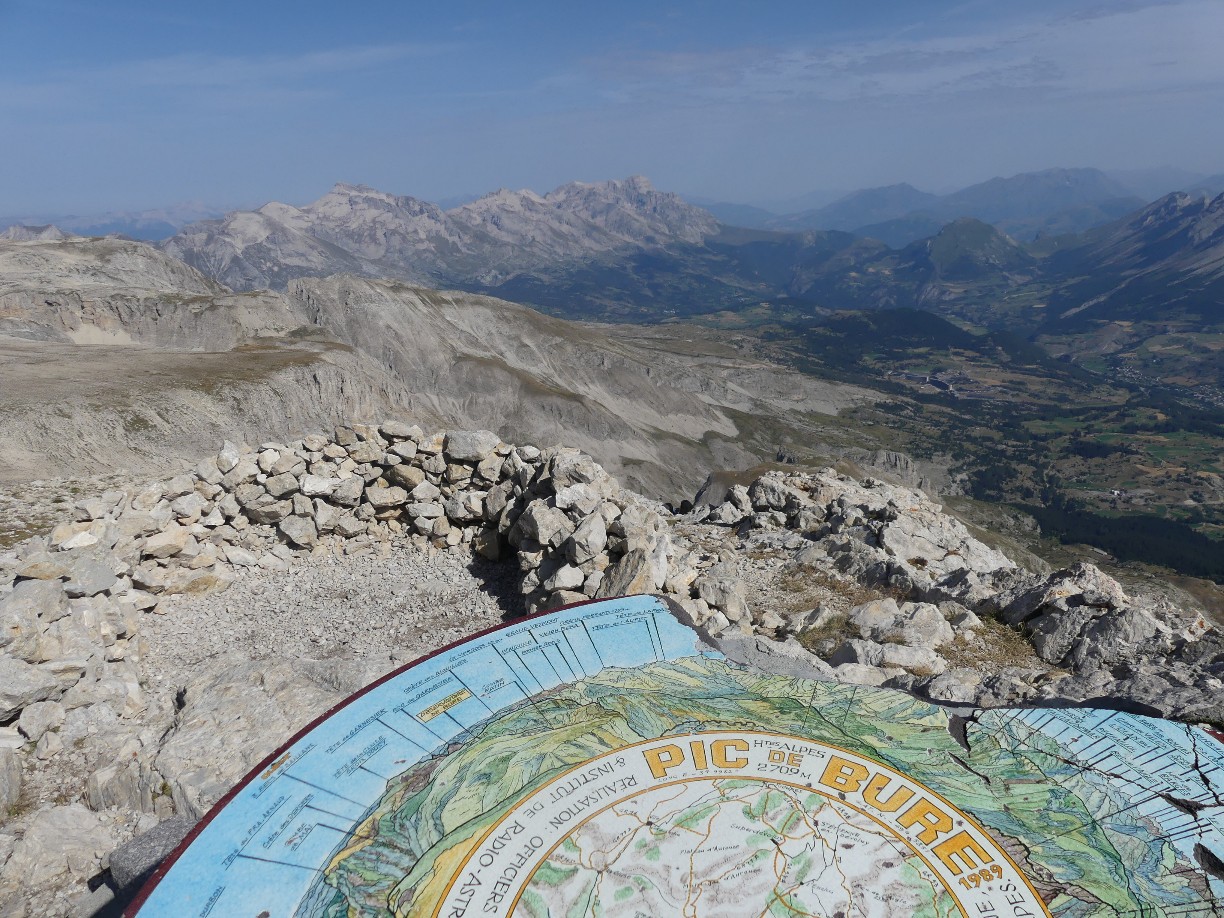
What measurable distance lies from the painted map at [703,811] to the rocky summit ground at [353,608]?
2.11m

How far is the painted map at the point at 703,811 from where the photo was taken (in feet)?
18.4

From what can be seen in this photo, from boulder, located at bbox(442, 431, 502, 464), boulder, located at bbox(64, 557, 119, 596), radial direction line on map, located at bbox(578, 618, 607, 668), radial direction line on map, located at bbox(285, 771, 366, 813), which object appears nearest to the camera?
radial direction line on map, located at bbox(285, 771, 366, 813)

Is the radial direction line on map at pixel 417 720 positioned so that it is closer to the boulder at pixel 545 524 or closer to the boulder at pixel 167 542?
the boulder at pixel 545 524

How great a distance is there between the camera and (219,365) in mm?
65875

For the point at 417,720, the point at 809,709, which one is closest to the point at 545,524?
the point at 417,720

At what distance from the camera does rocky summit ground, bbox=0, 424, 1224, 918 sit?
9.40 meters

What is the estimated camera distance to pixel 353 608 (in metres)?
15.2

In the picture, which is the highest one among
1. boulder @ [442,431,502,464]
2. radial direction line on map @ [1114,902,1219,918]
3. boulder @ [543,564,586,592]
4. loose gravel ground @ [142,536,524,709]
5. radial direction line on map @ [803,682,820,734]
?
boulder @ [442,431,502,464]

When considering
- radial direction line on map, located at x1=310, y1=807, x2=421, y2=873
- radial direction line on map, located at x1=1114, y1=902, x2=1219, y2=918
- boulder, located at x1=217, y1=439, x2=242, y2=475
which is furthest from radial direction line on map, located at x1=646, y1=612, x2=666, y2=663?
boulder, located at x1=217, y1=439, x2=242, y2=475

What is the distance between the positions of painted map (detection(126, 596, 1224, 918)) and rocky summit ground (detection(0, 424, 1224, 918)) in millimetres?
2105

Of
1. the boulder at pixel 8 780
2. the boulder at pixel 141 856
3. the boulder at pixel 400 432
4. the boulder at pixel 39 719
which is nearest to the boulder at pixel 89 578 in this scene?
the boulder at pixel 39 719

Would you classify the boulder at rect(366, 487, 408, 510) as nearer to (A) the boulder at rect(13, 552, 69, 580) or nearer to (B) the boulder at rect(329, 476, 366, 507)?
(B) the boulder at rect(329, 476, 366, 507)

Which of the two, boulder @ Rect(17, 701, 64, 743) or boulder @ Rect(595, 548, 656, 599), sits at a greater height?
boulder @ Rect(595, 548, 656, 599)

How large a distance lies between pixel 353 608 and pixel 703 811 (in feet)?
36.6
